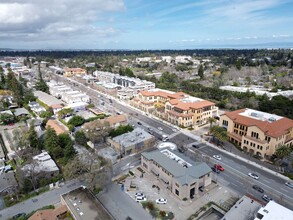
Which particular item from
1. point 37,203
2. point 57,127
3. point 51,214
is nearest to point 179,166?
point 51,214

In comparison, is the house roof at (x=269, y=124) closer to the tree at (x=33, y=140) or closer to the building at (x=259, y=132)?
the building at (x=259, y=132)

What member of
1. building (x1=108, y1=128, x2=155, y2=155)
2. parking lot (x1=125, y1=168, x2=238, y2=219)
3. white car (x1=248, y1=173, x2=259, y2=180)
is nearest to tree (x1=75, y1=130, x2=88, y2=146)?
building (x1=108, y1=128, x2=155, y2=155)

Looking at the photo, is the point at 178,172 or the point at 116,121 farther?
the point at 116,121

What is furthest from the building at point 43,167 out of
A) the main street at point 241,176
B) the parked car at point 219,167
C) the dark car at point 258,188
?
the dark car at point 258,188

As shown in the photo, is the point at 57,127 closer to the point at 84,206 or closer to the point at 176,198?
the point at 84,206

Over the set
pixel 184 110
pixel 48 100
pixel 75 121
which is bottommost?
pixel 75 121

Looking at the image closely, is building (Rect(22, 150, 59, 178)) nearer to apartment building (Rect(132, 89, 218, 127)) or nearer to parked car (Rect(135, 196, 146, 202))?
parked car (Rect(135, 196, 146, 202))
